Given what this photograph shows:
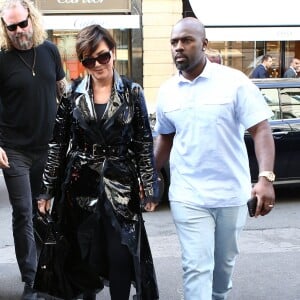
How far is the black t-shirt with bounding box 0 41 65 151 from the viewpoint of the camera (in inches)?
157

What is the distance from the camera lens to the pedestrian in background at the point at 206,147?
10.1 feet

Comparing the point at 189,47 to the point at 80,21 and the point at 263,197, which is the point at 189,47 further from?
the point at 80,21

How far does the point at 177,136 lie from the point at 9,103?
1396 mm

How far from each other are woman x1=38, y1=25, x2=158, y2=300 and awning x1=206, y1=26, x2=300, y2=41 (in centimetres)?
1146

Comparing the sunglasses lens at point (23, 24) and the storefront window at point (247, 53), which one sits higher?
the sunglasses lens at point (23, 24)

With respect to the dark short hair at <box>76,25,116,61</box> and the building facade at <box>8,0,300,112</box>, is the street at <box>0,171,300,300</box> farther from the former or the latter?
the building facade at <box>8,0,300,112</box>

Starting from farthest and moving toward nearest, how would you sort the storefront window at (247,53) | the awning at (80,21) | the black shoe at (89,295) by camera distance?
the storefront window at (247,53) → the awning at (80,21) → the black shoe at (89,295)

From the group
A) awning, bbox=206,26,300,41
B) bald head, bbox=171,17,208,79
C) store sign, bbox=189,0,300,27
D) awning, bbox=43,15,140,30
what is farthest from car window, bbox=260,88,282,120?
awning, bbox=43,15,140,30

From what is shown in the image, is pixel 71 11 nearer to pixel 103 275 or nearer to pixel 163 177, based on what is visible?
pixel 163 177

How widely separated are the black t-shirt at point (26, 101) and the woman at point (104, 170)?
2.30 feet

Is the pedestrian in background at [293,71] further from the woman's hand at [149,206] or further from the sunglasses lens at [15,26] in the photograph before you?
the woman's hand at [149,206]

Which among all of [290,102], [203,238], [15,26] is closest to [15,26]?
[15,26]

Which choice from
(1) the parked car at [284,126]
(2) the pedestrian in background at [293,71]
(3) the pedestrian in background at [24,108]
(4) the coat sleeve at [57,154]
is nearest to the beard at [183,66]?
(4) the coat sleeve at [57,154]

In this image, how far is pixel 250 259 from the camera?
518 centimetres
